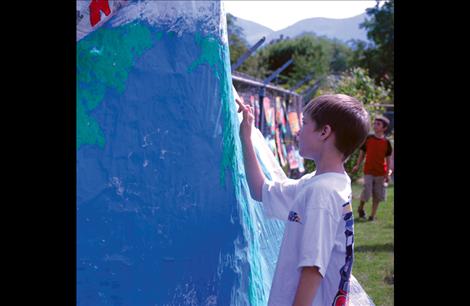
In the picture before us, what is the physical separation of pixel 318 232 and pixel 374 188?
6623 mm

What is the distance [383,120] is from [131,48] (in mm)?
6449

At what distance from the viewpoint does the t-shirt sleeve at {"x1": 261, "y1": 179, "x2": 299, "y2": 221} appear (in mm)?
2016

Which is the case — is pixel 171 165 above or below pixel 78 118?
below

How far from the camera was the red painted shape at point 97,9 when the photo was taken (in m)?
2.08

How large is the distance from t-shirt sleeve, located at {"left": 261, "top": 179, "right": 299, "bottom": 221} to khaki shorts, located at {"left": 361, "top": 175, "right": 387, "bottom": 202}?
6167mm

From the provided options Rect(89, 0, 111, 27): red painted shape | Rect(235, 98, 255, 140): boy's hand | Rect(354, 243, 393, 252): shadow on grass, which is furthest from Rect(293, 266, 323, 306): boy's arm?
Rect(354, 243, 393, 252): shadow on grass

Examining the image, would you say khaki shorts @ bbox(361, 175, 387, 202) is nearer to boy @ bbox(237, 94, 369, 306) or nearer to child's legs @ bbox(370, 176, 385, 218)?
child's legs @ bbox(370, 176, 385, 218)

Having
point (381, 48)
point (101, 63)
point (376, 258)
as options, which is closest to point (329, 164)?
point (101, 63)

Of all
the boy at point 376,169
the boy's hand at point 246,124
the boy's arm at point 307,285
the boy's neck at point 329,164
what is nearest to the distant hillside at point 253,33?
the boy at point 376,169

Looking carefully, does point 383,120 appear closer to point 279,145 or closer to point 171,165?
point 279,145

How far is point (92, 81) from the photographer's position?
7.00ft

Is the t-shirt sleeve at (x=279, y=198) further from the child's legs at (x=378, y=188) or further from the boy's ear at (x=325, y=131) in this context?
the child's legs at (x=378, y=188)

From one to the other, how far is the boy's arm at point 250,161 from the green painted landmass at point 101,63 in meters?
0.40
